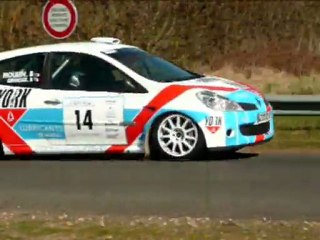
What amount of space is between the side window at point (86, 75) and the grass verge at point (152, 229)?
3984mm

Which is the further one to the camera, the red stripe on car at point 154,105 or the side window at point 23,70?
the side window at point 23,70

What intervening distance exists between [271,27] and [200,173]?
15993 millimetres

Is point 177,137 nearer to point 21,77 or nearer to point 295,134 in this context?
point 21,77

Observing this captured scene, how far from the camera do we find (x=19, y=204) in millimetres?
9359

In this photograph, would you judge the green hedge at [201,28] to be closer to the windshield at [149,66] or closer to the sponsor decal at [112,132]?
the windshield at [149,66]

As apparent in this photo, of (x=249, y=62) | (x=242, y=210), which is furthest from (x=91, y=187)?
(x=249, y=62)

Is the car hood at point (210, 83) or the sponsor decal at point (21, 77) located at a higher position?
the sponsor decal at point (21, 77)

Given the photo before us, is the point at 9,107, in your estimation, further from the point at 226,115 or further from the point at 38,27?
the point at 38,27

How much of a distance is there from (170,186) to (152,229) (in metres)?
2.59

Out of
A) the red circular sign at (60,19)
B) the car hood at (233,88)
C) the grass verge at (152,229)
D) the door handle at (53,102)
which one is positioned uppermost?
the red circular sign at (60,19)

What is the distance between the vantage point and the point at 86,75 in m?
12.4

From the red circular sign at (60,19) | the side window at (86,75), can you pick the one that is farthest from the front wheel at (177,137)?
the red circular sign at (60,19)

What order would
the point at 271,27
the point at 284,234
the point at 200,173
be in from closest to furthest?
1. the point at 284,234
2. the point at 200,173
3. the point at 271,27

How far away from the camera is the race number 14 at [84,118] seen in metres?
12.1
